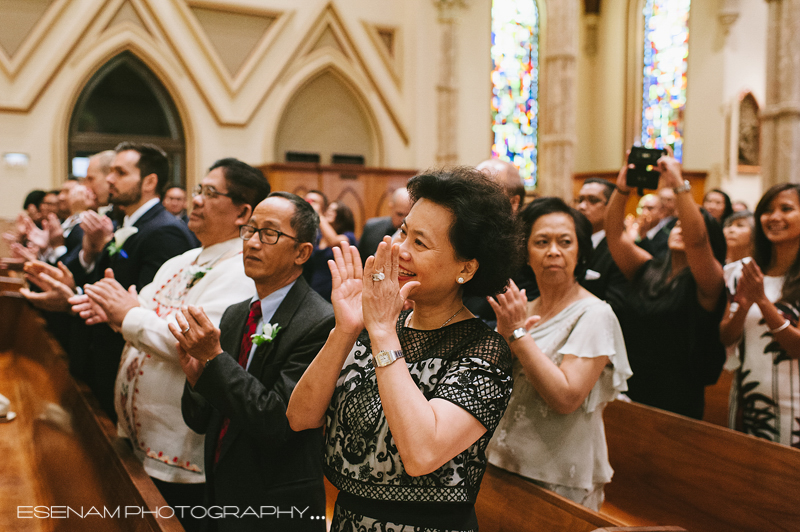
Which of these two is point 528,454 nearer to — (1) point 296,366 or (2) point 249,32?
(1) point 296,366

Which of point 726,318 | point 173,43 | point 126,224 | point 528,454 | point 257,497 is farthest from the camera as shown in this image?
point 173,43

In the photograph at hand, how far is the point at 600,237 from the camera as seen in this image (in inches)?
142

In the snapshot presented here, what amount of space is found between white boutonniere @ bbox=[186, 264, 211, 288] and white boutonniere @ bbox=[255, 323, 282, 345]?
1.86 feet

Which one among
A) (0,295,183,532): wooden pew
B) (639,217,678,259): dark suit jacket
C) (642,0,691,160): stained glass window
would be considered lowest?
(0,295,183,532): wooden pew

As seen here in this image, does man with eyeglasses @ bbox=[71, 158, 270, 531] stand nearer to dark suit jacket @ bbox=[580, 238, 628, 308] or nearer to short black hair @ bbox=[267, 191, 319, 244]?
short black hair @ bbox=[267, 191, 319, 244]

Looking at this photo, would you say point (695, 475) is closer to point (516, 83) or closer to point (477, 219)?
point (477, 219)

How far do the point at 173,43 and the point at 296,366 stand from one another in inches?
368

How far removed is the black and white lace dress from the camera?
1.38m

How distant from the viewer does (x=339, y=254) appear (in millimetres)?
1435

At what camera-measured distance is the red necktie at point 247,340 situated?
1.98m

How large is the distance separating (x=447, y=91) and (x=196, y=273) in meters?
9.50

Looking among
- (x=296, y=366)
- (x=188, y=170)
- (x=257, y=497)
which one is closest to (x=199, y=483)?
(x=257, y=497)

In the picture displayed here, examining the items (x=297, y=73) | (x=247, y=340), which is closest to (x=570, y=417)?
(x=247, y=340)

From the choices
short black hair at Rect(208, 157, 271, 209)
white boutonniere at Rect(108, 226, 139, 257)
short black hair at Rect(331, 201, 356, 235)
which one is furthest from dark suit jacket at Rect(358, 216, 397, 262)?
short black hair at Rect(208, 157, 271, 209)
